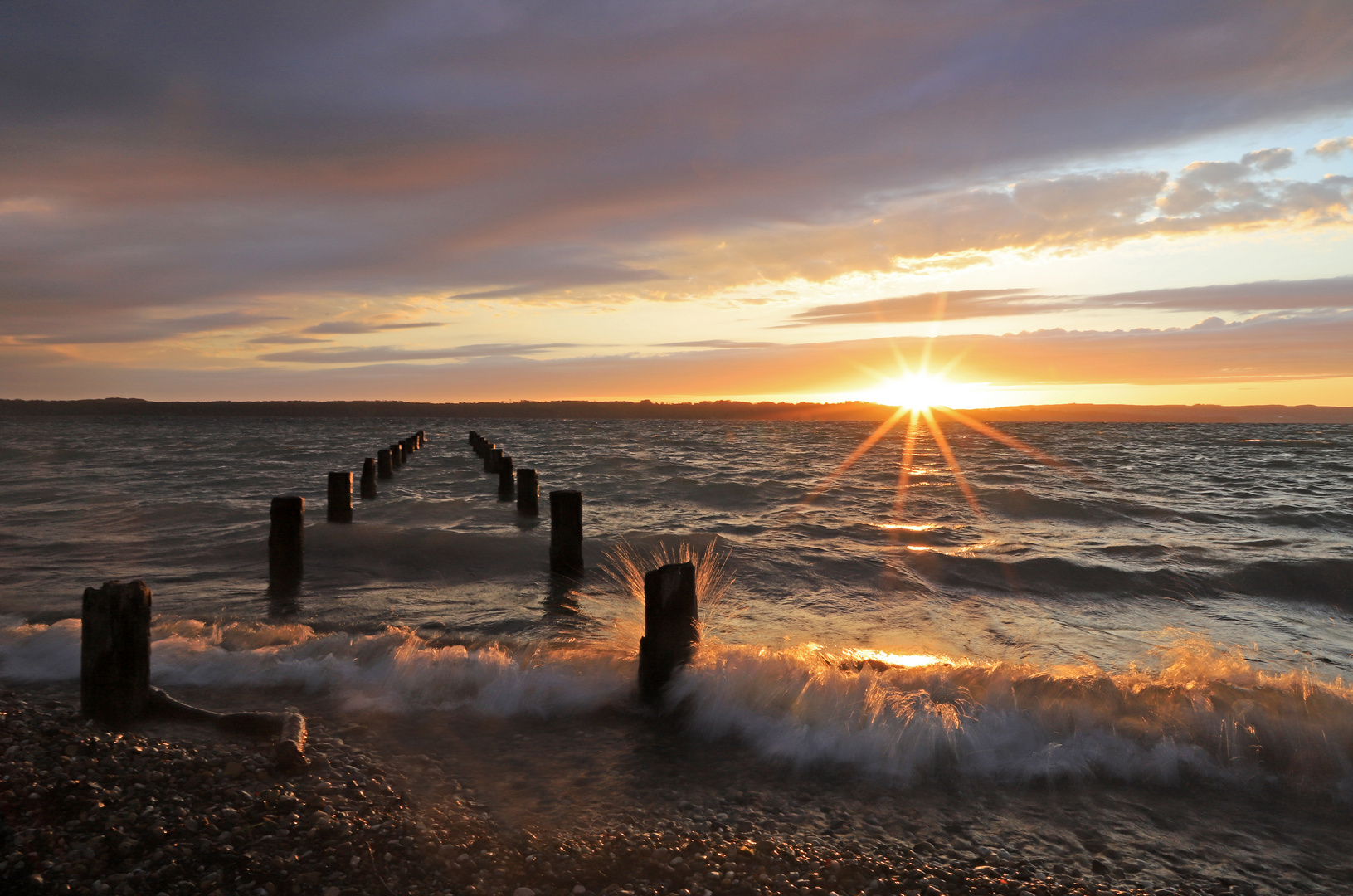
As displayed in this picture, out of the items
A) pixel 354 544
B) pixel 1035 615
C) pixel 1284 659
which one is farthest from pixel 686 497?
pixel 1284 659

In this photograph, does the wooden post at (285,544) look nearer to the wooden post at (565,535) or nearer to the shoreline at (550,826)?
the wooden post at (565,535)

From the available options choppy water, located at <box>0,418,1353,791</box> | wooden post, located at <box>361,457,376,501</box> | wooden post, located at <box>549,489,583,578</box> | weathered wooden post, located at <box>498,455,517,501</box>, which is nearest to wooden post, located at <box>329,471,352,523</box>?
choppy water, located at <box>0,418,1353,791</box>

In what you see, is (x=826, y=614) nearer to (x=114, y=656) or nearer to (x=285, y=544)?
(x=114, y=656)

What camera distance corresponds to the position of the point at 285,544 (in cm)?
983

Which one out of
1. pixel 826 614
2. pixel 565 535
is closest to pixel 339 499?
pixel 565 535

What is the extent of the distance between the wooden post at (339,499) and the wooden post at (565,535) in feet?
15.5

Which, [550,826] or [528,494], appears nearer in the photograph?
[550,826]

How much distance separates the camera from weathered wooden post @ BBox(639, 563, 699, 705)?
18.4ft

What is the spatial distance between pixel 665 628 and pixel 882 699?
1592mm

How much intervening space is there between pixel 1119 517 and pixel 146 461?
112 ft

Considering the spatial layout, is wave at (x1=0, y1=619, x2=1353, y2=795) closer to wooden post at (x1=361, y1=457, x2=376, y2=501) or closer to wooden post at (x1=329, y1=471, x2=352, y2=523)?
wooden post at (x1=329, y1=471, x2=352, y2=523)

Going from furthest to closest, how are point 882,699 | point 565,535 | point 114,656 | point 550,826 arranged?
point 565,535
point 882,699
point 114,656
point 550,826

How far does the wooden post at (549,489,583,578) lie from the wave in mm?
4104

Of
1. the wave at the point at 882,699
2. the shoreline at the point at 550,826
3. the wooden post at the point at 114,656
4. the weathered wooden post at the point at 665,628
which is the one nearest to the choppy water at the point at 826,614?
the wave at the point at 882,699
